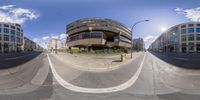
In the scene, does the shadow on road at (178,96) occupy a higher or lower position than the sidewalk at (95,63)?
lower

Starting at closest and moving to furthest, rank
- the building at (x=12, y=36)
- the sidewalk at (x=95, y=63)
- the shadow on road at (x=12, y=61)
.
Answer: the sidewalk at (x=95, y=63), the shadow on road at (x=12, y=61), the building at (x=12, y=36)

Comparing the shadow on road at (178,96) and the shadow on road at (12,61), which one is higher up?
the shadow on road at (12,61)

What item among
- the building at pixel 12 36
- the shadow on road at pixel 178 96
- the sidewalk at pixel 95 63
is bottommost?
the shadow on road at pixel 178 96

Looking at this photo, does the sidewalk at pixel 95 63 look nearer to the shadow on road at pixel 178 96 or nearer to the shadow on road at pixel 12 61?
the shadow on road at pixel 12 61

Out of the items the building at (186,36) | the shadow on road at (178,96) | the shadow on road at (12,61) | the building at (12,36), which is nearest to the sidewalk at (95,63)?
the shadow on road at (12,61)

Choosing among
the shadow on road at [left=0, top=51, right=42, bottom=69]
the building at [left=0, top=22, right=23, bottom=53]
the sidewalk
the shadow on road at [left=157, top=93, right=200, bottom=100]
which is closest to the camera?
the shadow on road at [left=157, top=93, right=200, bottom=100]

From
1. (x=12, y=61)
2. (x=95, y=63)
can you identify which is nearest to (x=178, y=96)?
(x=95, y=63)

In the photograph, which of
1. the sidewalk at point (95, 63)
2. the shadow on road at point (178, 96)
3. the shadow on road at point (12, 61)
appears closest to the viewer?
the shadow on road at point (178, 96)

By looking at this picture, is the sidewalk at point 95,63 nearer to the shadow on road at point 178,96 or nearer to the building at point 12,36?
the building at point 12,36

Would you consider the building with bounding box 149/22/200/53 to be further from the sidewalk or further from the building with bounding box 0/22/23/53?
the building with bounding box 0/22/23/53

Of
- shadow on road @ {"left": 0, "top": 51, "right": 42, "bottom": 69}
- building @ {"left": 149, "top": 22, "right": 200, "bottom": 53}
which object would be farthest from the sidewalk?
building @ {"left": 149, "top": 22, "right": 200, "bottom": 53}

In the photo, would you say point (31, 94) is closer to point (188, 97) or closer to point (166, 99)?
point (166, 99)

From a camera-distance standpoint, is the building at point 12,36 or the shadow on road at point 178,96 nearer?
the shadow on road at point 178,96

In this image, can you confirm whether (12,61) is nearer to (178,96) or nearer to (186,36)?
(178,96)
